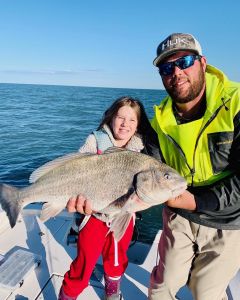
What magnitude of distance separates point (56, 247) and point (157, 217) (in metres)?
4.12

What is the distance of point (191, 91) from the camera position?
3.02m

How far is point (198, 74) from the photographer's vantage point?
3.07 meters

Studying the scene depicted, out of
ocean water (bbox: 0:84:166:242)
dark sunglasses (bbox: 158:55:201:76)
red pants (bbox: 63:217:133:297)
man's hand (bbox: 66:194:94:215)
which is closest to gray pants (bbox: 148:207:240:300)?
red pants (bbox: 63:217:133:297)

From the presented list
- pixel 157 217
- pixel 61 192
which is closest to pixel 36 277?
pixel 61 192

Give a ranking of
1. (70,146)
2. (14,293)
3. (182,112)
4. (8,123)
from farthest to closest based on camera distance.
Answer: (8,123), (70,146), (14,293), (182,112)

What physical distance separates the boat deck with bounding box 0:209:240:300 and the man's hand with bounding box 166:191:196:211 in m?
1.44

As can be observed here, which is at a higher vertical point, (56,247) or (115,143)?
(115,143)

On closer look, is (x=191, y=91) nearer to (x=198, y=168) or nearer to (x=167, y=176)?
(x=198, y=168)

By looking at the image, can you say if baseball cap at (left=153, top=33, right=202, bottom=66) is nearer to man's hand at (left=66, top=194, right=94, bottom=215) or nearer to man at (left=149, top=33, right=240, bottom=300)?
man at (left=149, top=33, right=240, bottom=300)

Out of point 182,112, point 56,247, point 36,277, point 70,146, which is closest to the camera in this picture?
point 182,112

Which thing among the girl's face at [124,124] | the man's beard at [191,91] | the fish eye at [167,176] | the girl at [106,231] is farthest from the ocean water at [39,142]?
the man's beard at [191,91]

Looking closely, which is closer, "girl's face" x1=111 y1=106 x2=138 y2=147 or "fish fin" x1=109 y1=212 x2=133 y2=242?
"fish fin" x1=109 y1=212 x2=133 y2=242

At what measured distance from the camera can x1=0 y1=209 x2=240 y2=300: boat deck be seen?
370 cm

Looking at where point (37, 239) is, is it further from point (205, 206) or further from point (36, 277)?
point (205, 206)
